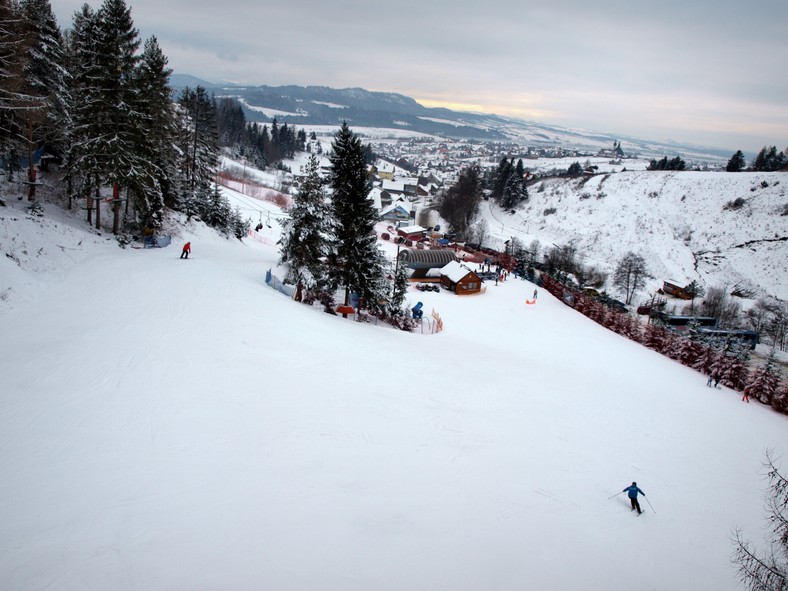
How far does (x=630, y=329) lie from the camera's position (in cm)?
3609

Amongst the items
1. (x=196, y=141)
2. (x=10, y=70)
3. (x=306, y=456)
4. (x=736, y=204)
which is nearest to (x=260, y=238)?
(x=196, y=141)

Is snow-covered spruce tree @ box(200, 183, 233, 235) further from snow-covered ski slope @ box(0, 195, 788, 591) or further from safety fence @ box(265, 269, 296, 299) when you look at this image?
snow-covered ski slope @ box(0, 195, 788, 591)

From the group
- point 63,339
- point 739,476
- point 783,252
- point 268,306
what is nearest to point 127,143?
point 268,306

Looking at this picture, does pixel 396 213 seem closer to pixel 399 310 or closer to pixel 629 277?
pixel 629 277

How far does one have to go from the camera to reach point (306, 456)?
1000 cm

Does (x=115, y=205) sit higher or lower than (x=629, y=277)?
higher

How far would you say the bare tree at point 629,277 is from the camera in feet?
178

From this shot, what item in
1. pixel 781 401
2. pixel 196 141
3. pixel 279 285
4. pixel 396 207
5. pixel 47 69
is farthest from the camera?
pixel 396 207

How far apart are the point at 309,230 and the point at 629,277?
48441mm

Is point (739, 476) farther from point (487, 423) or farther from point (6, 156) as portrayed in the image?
point (6, 156)

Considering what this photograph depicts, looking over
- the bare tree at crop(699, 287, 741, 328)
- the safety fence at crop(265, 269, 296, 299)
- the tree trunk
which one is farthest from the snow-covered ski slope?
the bare tree at crop(699, 287, 741, 328)

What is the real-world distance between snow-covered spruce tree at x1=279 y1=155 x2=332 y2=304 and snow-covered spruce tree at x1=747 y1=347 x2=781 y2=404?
2660cm

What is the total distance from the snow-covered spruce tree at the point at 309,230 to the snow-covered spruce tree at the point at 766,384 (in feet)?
87.3

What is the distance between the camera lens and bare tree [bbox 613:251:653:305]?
54406 millimetres
